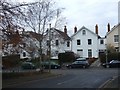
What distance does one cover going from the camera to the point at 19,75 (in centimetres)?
3688

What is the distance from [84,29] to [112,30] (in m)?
8.06

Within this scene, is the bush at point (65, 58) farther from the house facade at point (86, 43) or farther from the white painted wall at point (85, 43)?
the white painted wall at point (85, 43)

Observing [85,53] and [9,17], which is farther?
[85,53]

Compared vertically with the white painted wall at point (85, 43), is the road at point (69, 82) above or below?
below

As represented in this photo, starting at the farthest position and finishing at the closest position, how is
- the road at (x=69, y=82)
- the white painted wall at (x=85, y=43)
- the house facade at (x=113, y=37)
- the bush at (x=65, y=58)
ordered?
the white painted wall at (x=85, y=43)
the house facade at (x=113, y=37)
the bush at (x=65, y=58)
the road at (x=69, y=82)

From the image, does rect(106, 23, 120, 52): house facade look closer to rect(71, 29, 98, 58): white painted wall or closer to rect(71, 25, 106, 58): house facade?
rect(71, 25, 106, 58): house facade

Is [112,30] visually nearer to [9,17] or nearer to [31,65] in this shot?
[31,65]

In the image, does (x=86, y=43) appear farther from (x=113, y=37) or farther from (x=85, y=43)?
(x=113, y=37)

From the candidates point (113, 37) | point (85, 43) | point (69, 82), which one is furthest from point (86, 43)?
point (69, 82)

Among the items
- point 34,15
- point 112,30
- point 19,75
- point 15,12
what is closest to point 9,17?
point 15,12

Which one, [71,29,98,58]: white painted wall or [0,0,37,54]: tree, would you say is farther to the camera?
[71,29,98,58]: white painted wall

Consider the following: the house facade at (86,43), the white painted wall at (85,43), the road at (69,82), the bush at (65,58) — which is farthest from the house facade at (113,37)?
the road at (69,82)

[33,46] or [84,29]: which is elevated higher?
[84,29]

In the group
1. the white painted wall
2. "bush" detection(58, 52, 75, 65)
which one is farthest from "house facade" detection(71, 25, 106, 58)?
"bush" detection(58, 52, 75, 65)
